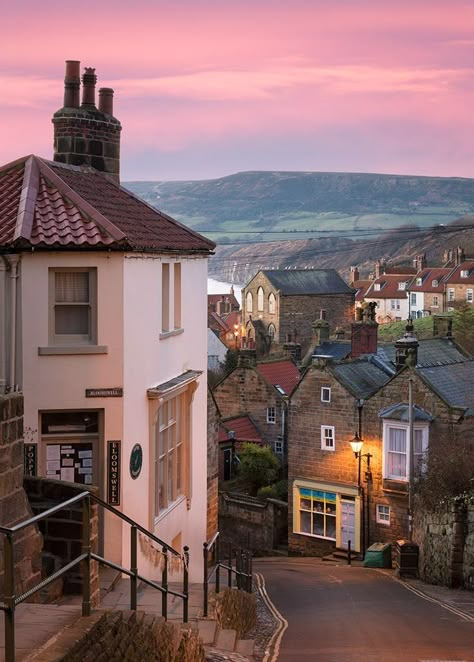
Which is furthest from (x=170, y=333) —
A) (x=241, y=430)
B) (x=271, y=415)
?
(x=271, y=415)

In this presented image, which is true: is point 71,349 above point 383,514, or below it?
above

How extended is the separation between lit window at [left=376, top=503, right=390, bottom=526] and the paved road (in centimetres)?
786

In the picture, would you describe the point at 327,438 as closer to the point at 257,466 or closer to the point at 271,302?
the point at 257,466

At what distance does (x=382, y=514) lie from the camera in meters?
37.0

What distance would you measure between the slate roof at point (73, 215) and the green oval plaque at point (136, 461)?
3.39 meters

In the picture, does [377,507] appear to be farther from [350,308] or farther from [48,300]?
[350,308]

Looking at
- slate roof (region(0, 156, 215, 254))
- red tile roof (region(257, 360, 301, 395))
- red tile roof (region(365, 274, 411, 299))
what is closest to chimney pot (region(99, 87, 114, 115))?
slate roof (region(0, 156, 215, 254))

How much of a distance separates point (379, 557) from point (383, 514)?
125 inches

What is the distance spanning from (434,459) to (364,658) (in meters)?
17.7

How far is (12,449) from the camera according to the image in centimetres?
1013

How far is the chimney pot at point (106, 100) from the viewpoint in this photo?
21.7 meters

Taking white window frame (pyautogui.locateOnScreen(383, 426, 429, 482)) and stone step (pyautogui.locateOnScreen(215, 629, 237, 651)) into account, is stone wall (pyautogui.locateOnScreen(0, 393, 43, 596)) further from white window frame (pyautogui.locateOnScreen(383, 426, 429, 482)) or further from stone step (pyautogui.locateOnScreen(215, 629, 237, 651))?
white window frame (pyautogui.locateOnScreen(383, 426, 429, 482))

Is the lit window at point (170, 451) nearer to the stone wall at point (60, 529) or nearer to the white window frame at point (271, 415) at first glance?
the stone wall at point (60, 529)

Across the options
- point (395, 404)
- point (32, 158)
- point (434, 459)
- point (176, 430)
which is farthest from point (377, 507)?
point (32, 158)
